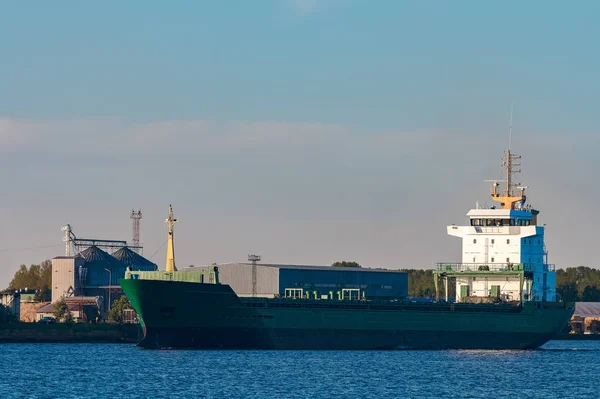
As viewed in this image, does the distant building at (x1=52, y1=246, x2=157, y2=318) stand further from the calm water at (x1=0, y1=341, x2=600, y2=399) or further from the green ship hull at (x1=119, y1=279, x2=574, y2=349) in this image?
the green ship hull at (x1=119, y1=279, x2=574, y2=349)

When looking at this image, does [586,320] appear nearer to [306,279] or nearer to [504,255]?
[306,279]

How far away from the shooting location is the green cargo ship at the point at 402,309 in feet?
275

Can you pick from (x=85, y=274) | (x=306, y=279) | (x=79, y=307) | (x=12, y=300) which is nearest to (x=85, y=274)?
(x=85, y=274)

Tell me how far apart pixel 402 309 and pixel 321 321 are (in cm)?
736

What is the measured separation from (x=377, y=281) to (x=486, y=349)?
52.4 metres

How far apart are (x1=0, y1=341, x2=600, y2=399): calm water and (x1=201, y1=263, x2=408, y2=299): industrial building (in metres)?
48.7

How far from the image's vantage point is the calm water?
61375 millimetres

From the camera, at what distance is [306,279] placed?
143 m

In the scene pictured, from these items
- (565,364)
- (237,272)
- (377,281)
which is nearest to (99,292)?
(237,272)

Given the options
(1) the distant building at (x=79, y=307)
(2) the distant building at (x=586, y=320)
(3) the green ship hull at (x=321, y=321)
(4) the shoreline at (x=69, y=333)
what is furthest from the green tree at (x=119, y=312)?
(2) the distant building at (x=586, y=320)

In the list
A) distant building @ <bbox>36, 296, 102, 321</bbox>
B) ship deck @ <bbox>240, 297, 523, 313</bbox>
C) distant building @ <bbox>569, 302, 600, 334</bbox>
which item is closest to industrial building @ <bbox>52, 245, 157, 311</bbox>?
distant building @ <bbox>36, 296, 102, 321</bbox>

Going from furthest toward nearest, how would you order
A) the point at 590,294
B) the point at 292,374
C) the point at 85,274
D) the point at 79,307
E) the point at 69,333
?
the point at 590,294
the point at 85,274
the point at 79,307
the point at 69,333
the point at 292,374

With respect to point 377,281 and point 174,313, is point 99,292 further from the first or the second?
point 174,313

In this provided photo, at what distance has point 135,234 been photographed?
573 ft
